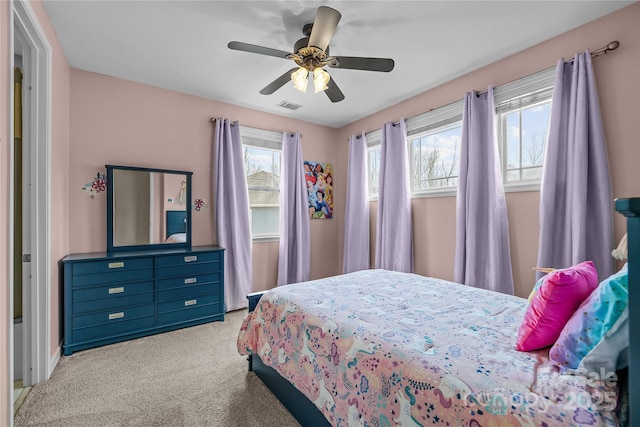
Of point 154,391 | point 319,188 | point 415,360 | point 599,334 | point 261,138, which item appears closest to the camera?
point 599,334

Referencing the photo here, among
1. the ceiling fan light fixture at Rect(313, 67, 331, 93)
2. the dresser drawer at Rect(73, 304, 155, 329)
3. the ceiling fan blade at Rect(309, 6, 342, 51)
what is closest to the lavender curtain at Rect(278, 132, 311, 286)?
the dresser drawer at Rect(73, 304, 155, 329)

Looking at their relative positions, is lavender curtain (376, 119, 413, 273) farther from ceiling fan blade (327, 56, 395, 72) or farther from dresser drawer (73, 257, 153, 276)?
dresser drawer (73, 257, 153, 276)

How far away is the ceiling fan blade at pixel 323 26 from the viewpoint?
1666mm

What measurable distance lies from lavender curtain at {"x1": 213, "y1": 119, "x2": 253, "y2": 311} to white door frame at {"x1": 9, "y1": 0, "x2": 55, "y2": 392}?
1575 mm

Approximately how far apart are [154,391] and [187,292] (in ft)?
3.80

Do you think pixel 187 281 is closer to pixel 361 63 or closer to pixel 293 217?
pixel 293 217

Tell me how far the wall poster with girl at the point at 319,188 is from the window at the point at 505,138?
1.39m

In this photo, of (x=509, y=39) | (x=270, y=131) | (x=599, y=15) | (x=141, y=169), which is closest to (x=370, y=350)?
(x=509, y=39)

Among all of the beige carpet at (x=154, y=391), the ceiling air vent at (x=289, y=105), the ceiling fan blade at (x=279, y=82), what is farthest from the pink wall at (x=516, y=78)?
the beige carpet at (x=154, y=391)

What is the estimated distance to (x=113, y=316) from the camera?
2.60 metres

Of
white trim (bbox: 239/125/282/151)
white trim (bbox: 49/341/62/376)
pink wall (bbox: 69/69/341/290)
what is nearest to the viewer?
white trim (bbox: 49/341/62/376)

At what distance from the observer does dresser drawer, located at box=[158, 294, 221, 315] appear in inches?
113

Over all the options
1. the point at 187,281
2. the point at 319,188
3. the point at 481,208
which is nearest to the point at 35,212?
the point at 187,281
